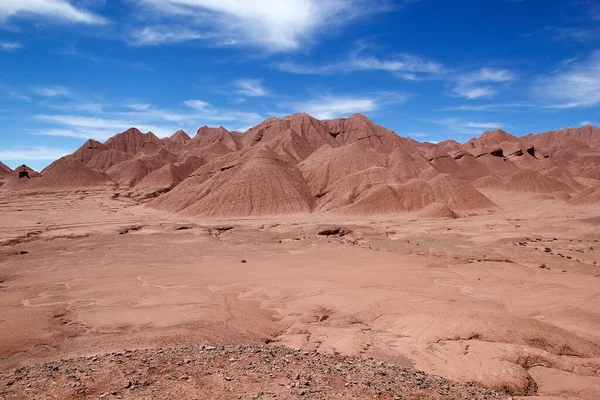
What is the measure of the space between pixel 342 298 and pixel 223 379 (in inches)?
409

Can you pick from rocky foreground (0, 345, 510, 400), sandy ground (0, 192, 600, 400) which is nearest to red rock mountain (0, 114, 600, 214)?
sandy ground (0, 192, 600, 400)

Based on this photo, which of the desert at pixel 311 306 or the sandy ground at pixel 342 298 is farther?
the sandy ground at pixel 342 298

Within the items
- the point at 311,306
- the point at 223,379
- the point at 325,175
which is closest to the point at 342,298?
the point at 311,306

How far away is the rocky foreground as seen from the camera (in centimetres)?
767

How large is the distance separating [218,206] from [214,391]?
5896 centimetres

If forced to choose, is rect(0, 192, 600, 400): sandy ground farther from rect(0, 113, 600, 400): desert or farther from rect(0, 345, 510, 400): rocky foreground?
rect(0, 345, 510, 400): rocky foreground

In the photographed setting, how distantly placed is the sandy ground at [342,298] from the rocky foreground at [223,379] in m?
1.97

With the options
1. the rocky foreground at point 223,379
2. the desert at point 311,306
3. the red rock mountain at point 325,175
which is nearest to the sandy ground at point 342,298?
the desert at point 311,306

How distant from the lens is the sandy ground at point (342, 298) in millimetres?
11711

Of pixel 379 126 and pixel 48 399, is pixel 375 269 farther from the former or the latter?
pixel 379 126

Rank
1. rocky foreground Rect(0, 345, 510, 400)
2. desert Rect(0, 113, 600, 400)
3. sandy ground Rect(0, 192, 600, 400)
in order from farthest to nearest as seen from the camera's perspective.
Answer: sandy ground Rect(0, 192, 600, 400)
desert Rect(0, 113, 600, 400)
rocky foreground Rect(0, 345, 510, 400)

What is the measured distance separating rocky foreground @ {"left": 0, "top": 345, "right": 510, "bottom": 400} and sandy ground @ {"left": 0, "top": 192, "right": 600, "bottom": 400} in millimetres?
1970

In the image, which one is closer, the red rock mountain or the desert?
the desert

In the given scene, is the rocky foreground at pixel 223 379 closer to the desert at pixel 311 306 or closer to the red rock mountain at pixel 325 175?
the desert at pixel 311 306
